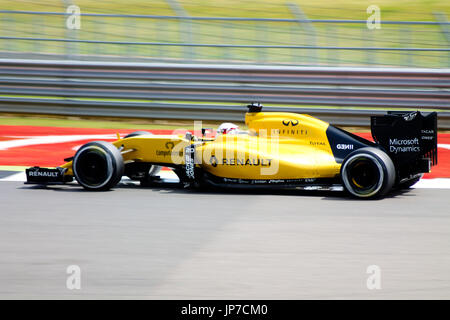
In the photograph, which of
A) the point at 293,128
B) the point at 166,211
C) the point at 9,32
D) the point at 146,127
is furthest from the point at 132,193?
the point at 9,32

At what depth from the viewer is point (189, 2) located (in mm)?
20422

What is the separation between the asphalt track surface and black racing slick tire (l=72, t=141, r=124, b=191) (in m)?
0.14

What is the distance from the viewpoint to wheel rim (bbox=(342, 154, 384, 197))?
712 cm

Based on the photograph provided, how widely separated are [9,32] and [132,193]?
883 cm

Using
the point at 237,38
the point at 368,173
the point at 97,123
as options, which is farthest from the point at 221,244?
the point at 237,38

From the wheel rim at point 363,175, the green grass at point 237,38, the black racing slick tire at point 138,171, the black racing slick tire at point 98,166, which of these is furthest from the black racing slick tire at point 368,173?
the green grass at point 237,38

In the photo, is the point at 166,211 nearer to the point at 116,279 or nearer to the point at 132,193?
the point at 132,193

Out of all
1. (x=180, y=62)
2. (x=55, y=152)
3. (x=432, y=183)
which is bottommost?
(x=432, y=183)

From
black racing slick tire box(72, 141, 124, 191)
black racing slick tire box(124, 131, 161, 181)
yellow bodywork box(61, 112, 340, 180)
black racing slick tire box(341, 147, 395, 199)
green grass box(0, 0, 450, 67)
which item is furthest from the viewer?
green grass box(0, 0, 450, 67)

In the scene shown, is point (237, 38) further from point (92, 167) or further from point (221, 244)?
point (221, 244)

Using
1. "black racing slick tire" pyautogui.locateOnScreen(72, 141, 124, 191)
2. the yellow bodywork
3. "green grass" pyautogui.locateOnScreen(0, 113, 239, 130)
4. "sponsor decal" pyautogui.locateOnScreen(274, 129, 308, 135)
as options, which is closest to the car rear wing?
the yellow bodywork

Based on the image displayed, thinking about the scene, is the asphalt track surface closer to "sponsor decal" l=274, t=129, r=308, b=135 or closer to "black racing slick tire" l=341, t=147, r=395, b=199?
"black racing slick tire" l=341, t=147, r=395, b=199

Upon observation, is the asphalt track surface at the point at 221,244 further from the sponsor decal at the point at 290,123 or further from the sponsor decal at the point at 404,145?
the sponsor decal at the point at 290,123

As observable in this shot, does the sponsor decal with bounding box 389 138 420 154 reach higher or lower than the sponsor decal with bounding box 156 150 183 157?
lower
